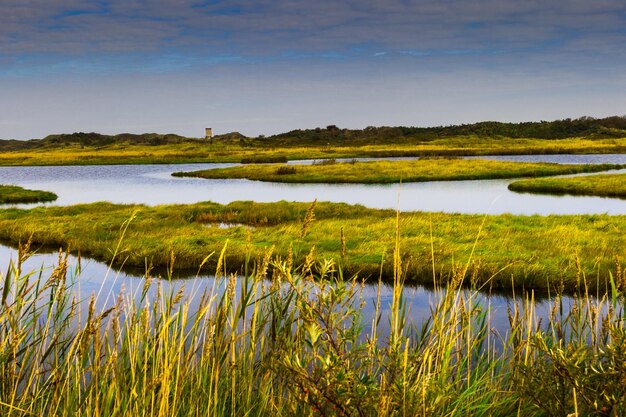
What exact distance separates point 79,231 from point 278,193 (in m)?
23.5

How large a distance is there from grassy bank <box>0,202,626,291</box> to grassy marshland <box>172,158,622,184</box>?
26998mm

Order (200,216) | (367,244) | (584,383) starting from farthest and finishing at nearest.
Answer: (200,216), (367,244), (584,383)

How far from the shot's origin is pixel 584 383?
371cm

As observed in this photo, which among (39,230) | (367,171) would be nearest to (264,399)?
(39,230)

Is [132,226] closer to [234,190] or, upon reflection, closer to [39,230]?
[39,230]

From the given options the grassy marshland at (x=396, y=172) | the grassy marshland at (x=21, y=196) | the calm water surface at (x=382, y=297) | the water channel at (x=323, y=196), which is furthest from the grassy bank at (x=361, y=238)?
the grassy marshland at (x=396, y=172)

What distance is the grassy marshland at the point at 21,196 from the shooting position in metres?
42.0

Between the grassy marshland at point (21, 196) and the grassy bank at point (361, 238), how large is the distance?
12873 mm

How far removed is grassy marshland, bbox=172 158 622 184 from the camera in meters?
56.2

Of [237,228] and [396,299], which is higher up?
[396,299]

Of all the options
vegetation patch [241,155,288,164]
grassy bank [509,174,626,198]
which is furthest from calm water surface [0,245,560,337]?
vegetation patch [241,155,288,164]

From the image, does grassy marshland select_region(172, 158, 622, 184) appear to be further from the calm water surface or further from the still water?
the calm water surface

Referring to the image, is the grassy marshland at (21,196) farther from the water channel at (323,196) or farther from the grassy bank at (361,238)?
the grassy bank at (361,238)

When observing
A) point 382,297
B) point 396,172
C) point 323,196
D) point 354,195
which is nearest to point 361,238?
point 382,297
